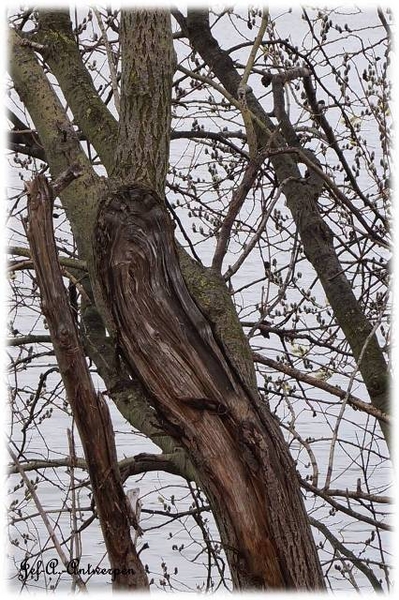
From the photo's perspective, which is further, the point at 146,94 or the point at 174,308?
the point at 146,94

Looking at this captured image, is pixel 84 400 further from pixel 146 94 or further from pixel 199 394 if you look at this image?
pixel 146 94

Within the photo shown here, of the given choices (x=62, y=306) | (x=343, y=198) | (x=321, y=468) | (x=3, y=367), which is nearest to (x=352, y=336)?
(x=343, y=198)

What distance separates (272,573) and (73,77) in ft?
6.45

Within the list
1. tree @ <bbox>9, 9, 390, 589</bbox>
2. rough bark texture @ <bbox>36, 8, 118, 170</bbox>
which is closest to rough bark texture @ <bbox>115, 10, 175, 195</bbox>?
tree @ <bbox>9, 9, 390, 589</bbox>

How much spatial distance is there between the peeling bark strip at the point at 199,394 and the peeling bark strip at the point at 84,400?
124 mm

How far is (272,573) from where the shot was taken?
2094 millimetres

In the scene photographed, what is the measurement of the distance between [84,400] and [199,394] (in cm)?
25

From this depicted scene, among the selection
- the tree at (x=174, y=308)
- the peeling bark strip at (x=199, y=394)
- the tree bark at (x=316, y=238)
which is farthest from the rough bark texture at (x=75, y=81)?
the peeling bark strip at (x=199, y=394)

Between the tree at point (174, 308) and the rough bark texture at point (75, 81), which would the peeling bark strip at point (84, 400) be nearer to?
the tree at point (174, 308)

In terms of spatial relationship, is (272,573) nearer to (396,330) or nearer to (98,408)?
(98,408)

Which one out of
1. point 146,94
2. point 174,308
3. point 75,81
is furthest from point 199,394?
→ point 75,81

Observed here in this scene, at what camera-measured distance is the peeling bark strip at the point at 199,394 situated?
6.59 feet

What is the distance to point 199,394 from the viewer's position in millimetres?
2035

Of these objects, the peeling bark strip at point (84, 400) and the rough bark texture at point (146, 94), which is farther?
the rough bark texture at point (146, 94)
